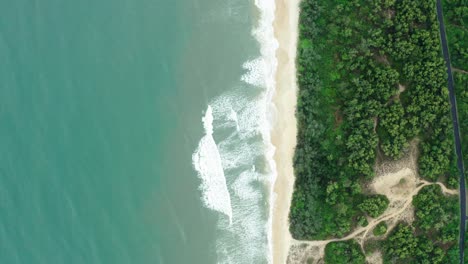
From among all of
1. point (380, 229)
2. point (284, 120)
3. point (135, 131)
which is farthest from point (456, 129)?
point (135, 131)

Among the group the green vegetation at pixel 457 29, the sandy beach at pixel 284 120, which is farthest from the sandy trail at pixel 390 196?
the green vegetation at pixel 457 29

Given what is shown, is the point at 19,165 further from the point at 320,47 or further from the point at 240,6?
the point at 320,47

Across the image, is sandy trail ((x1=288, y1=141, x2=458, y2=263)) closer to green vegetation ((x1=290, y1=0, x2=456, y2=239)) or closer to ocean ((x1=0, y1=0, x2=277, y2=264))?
green vegetation ((x1=290, y1=0, x2=456, y2=239))

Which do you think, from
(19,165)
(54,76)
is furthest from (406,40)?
(19,165)

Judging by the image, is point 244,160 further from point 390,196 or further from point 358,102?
point 390,196

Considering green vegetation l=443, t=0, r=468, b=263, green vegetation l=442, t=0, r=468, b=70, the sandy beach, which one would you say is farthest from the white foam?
green vegetation l=442, t=0, r=468, b=70

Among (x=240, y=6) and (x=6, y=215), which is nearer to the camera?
(x=6, y=215)

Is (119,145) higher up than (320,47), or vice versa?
(320,47)
